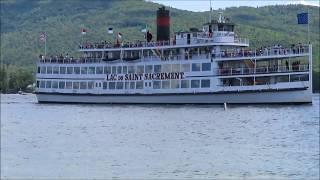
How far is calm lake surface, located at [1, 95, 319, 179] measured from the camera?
31438mm

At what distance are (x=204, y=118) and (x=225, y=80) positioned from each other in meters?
20.9

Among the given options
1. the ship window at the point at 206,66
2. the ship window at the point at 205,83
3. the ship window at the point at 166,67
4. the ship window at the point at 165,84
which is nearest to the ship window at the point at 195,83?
the ship window at the point at 205,83

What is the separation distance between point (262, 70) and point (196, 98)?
793 cm

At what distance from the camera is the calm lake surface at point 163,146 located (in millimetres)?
31438

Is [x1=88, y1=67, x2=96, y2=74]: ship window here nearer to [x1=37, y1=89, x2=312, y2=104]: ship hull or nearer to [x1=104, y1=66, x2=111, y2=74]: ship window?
[x1=104, y1=66, x2=111, y2=74]: ship window

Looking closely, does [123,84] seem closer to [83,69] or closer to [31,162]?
[83,69]

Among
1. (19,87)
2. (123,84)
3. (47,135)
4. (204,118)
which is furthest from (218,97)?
(19,87)

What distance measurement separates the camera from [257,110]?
72625 mm

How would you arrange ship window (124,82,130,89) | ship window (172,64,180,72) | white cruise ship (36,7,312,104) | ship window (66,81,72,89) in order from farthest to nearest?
ship window (66,81,72,89)
ship window (124,82,130,89)
ship window (172,64,180,72)
white cruise ship (36,7,312,104)

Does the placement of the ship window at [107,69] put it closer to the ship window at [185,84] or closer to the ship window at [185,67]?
the ship window at [185,67]

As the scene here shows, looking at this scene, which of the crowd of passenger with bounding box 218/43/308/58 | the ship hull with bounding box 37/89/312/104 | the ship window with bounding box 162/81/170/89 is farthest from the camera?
the ship window with bounding box 162/81/170/89

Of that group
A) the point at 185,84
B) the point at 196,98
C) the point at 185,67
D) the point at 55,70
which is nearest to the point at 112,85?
the point at 55,70

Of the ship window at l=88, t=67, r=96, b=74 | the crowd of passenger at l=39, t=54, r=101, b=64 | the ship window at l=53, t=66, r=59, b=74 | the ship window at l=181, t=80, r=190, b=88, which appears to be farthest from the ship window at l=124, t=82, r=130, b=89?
the ship window at l=53, t=66, r=59, b=74

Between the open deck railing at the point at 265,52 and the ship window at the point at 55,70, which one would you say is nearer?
the open deck railing at the point at 265,52
